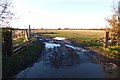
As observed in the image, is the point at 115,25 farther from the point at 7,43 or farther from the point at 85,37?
the point at 85,37

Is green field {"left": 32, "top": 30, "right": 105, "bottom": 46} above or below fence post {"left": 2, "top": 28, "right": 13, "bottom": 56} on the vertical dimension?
below

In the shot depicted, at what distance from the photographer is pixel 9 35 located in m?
18.4

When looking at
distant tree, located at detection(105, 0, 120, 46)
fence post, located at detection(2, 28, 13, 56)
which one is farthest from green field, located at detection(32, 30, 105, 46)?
fence post, located at detection(2, 28, 13, 56)

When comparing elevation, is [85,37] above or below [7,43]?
below

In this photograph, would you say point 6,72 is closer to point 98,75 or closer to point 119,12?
point 98,75

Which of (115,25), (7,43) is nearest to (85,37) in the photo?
(115,25)

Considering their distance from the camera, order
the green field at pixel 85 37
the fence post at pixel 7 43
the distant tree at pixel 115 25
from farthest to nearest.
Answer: the green field at pixel 85 37
the distant tree at pixel 115 25
the fence post at pixel 7 43

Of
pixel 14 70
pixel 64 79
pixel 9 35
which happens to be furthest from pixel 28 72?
pixel 9 35

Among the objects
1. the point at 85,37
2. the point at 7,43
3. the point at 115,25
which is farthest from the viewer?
the point at 85,37

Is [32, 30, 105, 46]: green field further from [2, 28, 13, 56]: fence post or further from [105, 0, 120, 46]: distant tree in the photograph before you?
[2, 28, 13, 56]: fence post

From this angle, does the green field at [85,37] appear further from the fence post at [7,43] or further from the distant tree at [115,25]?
the fence post at [7,43]

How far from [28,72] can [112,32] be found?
665 inches

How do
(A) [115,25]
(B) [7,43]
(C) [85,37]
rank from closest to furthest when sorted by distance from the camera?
(B) [7,43] → (A) [115,25] → (C) [85,37]

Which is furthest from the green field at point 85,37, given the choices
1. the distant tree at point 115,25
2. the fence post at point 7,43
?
the fence post at point 7,43
